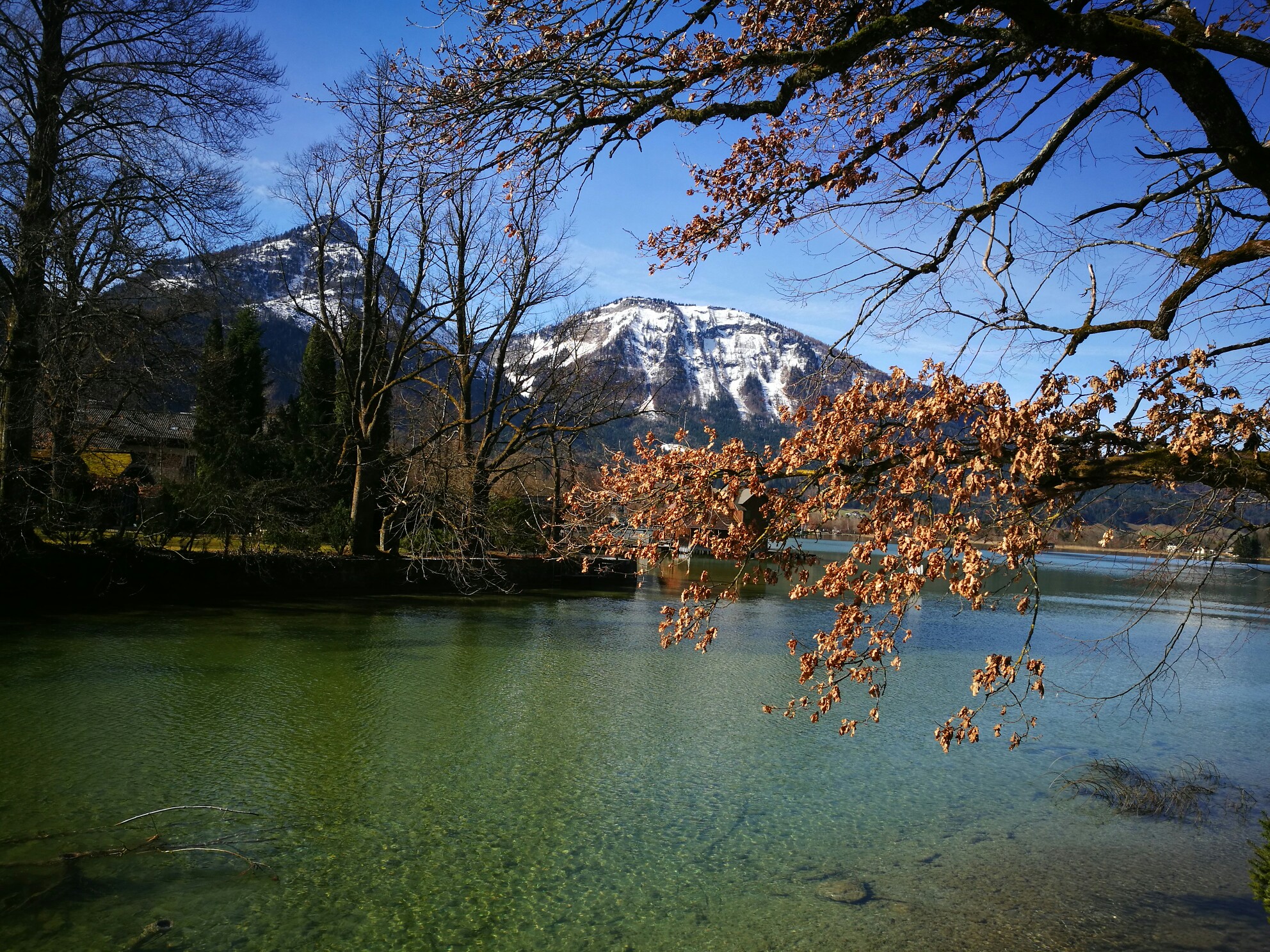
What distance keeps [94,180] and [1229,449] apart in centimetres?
1409

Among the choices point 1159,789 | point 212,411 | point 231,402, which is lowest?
point 1159,789

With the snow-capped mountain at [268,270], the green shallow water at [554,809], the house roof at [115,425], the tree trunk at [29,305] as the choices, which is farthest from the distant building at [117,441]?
the green shallow water at [554,809]

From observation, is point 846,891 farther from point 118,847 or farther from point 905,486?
point 118,847

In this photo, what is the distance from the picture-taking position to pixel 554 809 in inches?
232

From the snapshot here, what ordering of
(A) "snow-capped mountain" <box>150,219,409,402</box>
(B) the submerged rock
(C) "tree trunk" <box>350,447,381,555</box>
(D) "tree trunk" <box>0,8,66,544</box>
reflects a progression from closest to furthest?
(B) the submerged rock → (D) "tree trunk" <box>0,8,66,544</box> → (A) "snow-capped mountain" <box>150,219,409,402</box> → (C) "tree trunk" <box>350,447,381,555</box>

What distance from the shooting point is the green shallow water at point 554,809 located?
435cm

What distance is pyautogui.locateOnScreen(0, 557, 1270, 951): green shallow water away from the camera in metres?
4.35

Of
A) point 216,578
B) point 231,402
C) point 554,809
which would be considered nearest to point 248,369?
point 231,402

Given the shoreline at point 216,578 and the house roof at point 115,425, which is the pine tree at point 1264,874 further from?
the house roof at point 115,425

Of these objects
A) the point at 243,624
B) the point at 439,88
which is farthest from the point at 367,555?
the point at 439,88

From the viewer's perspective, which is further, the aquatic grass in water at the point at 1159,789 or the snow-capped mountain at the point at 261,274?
the snow-capped mountain at the point at 261,274

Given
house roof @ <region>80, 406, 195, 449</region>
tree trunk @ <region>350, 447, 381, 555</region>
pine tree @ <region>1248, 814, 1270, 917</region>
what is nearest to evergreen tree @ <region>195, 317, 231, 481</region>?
house roof @ <region>80, 406, 195, 449</region>

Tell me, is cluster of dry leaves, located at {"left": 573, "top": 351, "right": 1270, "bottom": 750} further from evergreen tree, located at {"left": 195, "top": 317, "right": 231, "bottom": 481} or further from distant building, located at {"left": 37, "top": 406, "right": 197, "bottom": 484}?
evergreen tree, located at {"left": 195, "top": 317, "right": 231, "bottom": 481}

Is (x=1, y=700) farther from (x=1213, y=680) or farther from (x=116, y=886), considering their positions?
(x=1213, y=680)
